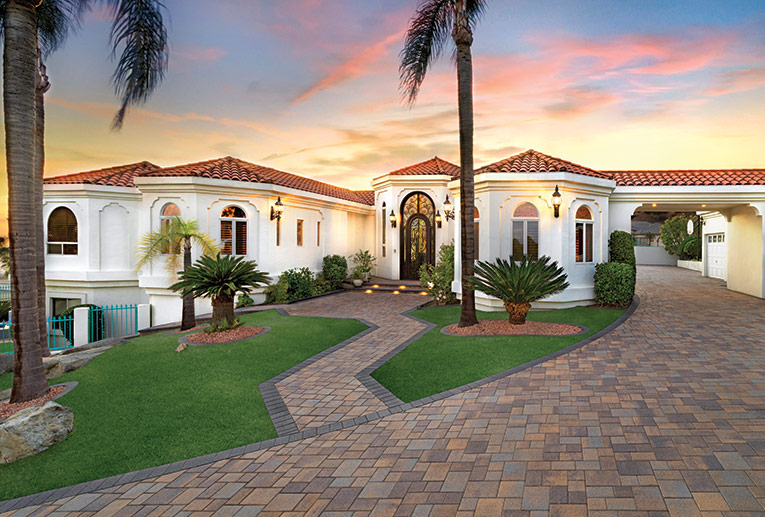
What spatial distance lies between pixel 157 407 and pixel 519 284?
8223 millimetres

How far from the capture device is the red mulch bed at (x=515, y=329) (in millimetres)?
9852

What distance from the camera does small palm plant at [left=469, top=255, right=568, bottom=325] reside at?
33.5ft

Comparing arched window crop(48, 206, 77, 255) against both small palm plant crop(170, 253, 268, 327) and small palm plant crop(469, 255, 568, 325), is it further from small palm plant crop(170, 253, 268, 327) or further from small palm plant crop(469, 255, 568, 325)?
small palm plant crop(469, 255, 568, 325)

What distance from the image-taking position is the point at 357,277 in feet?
66.1

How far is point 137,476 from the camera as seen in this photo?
14.0ft

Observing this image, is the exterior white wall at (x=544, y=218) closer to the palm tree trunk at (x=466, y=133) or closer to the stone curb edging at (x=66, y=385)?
the palm tree trunk at (x=466, y=133)

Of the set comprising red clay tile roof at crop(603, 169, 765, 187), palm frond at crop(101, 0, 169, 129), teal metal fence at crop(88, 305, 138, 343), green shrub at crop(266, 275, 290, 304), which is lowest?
teal metal fence at crop(88, 305, 138, 343)

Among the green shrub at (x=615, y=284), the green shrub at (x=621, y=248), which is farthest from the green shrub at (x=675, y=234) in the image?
the green shrub at (x=615, y=284)

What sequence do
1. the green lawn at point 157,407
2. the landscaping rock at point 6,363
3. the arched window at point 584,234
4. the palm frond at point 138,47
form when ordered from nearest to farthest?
the green lawn at point 157,407
the palm frond at point 138,47
the landscaping rock at point 6,363
the arched window at point 584,234

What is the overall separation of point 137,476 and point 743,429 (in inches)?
271

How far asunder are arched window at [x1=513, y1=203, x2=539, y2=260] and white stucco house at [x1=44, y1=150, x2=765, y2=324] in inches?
1.3

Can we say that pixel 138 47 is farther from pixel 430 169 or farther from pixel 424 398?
pixel 430 169

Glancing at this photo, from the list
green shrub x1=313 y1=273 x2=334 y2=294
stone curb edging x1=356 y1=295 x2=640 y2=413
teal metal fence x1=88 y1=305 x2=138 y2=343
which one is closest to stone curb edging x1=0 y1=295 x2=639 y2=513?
stone curb edging x1=356 y1=295 x2=640 y2=413

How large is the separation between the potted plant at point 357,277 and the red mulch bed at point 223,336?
9646 millimetres
